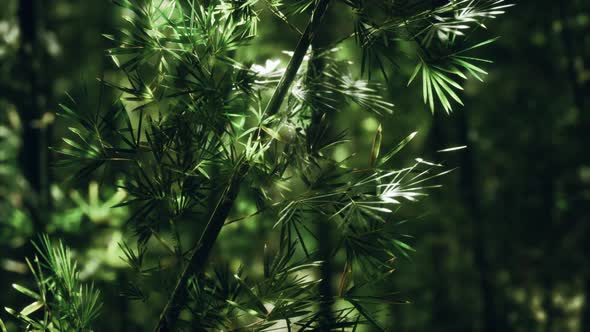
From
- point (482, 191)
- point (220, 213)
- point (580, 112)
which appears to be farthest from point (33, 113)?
point (482, 191)

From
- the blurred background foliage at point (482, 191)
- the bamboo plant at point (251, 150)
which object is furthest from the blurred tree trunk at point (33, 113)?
the bamboo plant at point (251, 150)

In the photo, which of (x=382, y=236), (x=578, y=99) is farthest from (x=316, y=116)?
(x=578, y=99)

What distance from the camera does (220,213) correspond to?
30.6 inches

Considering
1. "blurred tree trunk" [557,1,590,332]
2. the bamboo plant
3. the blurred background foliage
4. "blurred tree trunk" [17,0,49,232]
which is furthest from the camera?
"blurred tree trunk" [557,1,590,332]

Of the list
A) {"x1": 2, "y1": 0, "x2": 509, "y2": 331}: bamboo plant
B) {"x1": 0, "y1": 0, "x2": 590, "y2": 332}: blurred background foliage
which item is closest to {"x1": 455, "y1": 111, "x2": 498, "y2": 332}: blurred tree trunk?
{"x1": 0, "y1": 0, "x2": 590, "y2": 332}: blurred background foliage

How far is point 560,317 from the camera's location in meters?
2.85

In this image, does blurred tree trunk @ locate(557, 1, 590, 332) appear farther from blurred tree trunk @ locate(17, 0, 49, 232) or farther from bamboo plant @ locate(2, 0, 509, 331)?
blurred tree trunk @ locate(17, 0, 49, 232)

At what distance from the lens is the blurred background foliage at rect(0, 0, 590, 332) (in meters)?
2.25

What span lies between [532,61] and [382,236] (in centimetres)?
282

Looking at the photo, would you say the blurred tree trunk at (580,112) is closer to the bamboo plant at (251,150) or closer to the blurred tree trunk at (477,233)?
the blurred tree trunk at (477,233)

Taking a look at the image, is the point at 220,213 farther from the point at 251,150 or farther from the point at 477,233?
the point at 477,233

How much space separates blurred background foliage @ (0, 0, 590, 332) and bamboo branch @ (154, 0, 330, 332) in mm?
1387

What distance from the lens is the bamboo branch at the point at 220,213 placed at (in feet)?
2.51

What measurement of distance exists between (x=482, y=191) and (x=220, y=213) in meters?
3.13
